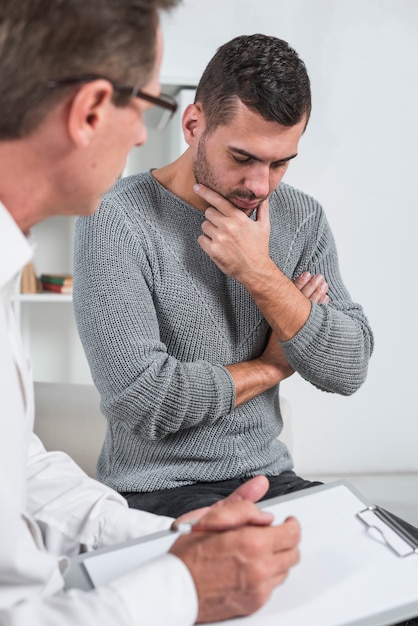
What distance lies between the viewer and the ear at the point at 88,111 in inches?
33.8

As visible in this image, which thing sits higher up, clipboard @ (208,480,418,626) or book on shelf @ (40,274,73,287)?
clipboard @ (208,480,418,626)

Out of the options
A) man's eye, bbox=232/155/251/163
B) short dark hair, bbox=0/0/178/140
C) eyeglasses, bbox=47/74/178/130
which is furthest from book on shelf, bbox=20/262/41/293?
short dark hair, bbox=0/0/178/140

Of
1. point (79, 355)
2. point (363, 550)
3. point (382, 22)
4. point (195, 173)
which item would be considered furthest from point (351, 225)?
point (363, 550)

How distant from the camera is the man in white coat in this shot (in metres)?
0.81

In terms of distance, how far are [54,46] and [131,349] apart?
733 millimetres

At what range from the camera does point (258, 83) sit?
4.91ft

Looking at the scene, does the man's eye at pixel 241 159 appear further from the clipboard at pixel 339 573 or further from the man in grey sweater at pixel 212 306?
the clipboard at pixel 339 573

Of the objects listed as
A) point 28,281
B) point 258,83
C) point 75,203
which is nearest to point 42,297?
point 28,281

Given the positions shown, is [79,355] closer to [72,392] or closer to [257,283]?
[72,392]

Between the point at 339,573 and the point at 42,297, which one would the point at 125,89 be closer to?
the point at 339,573

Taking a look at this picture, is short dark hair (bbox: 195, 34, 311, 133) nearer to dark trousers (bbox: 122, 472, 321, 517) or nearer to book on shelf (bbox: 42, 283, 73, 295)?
dark trousers (bbox: 122, 472, 321, 517)

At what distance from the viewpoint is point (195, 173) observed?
1615 mm

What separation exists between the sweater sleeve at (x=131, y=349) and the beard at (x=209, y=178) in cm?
18

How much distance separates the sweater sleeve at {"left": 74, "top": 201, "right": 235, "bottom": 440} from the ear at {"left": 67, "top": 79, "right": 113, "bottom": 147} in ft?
2.08
